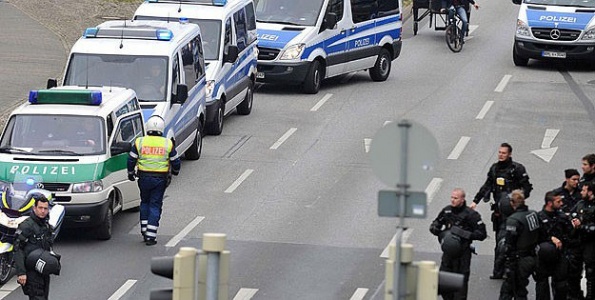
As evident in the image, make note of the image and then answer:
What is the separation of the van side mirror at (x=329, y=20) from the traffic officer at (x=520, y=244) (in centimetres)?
1394

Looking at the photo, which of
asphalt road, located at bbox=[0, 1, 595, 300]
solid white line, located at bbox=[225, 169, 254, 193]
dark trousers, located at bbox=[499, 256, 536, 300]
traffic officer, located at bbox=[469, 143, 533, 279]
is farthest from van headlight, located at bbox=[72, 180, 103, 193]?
dark trousers, located at bbox=[499, 256, 536, 300]

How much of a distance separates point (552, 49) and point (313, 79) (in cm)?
601

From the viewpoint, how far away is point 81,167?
18594mm

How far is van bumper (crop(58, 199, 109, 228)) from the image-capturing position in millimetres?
18344

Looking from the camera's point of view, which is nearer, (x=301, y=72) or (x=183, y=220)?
(x=183, y=220)

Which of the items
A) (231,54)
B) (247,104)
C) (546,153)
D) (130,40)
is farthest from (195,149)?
(546,153)

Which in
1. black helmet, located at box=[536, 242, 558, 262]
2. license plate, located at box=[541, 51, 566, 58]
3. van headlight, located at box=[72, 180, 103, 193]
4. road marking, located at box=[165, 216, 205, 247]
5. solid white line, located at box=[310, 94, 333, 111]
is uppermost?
black helmet, located at box=[536, 242, 558, 262]

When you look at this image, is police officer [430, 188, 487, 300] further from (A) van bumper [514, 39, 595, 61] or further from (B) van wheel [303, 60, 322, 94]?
(A) van bumper [514, 39, 595, 61]

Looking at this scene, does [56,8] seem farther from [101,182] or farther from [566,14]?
[101,182]

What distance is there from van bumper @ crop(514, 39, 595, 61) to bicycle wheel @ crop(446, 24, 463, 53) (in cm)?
216

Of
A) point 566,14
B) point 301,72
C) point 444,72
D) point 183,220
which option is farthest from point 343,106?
point 183,220

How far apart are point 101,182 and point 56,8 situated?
18.1m

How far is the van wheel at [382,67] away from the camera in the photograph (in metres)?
30.4

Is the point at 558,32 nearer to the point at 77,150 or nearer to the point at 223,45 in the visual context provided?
the point at 223,45
